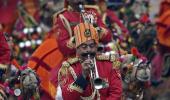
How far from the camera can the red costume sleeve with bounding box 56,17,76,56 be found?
14797 millimetres

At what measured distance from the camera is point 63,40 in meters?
15.0

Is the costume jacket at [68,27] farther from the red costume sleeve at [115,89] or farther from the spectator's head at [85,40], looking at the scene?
the red costume sleeve at [115,89]

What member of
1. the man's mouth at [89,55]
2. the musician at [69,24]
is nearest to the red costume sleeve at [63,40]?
the musician at [69,24]

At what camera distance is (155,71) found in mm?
20078

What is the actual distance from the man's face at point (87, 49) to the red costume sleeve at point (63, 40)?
5.55 ft

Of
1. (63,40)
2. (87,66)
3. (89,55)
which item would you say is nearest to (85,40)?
(89,55)

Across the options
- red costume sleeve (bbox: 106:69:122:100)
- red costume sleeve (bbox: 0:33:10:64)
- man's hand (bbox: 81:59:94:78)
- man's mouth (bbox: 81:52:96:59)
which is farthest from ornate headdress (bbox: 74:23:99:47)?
red costume sleeve (bbox: 0:33:10:64)

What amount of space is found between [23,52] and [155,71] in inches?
110

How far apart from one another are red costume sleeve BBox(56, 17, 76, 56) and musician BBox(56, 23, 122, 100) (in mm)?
1478

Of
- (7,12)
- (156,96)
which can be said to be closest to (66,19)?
(156,96)

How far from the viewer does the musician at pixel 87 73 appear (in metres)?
12.8

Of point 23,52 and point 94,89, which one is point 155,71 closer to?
point 23,52

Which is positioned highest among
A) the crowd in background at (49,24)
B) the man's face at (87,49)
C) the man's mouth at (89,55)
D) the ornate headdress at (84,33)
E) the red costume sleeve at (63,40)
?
the ornate headdress at (84,33)

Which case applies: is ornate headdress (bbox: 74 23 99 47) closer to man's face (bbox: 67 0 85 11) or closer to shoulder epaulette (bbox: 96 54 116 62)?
shoulder epaulette (bbox: 96 54 116 62)
